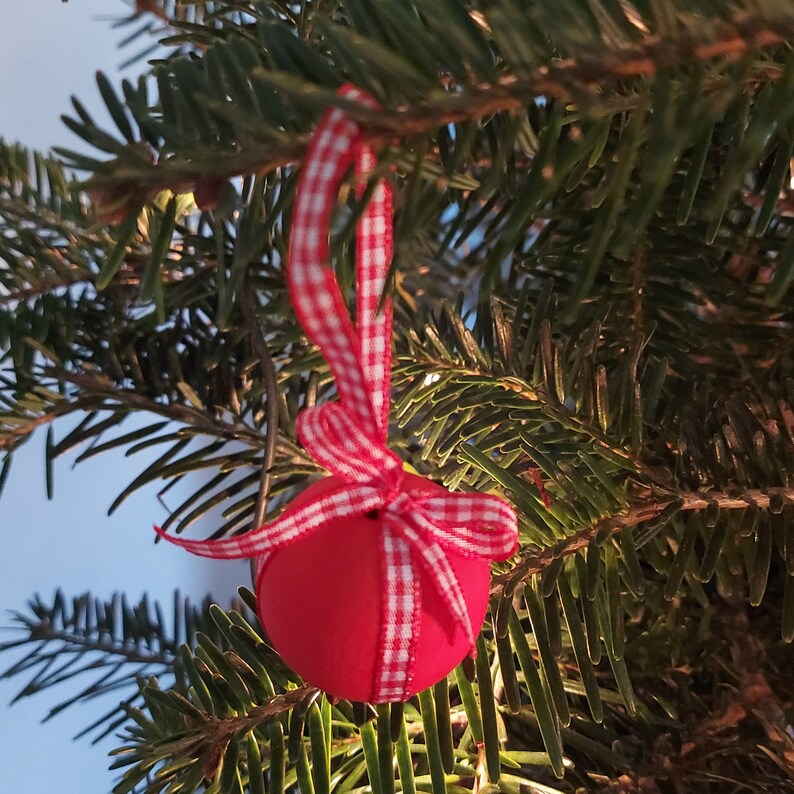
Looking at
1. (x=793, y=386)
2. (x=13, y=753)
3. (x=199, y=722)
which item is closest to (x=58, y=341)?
(x=199, y=722)

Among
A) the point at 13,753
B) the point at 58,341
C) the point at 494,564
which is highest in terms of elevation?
the point at 58,341

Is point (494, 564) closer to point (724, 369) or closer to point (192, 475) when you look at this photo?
point (724, 369)

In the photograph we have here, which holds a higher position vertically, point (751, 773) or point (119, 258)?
point (119, 258)

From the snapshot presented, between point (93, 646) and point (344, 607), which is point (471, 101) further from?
point (93, 646)

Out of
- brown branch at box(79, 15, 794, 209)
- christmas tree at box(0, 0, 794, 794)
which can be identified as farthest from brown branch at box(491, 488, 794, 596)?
brown branch at box(79, 15, 794, 209)

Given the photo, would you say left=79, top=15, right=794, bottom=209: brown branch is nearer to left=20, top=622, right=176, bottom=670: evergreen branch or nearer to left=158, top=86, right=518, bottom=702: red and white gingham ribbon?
left=158, top=86, right=518, bottom=702: red and white gingham ribbon

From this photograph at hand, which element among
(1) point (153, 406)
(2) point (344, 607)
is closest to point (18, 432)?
(1) point (153, 406)
